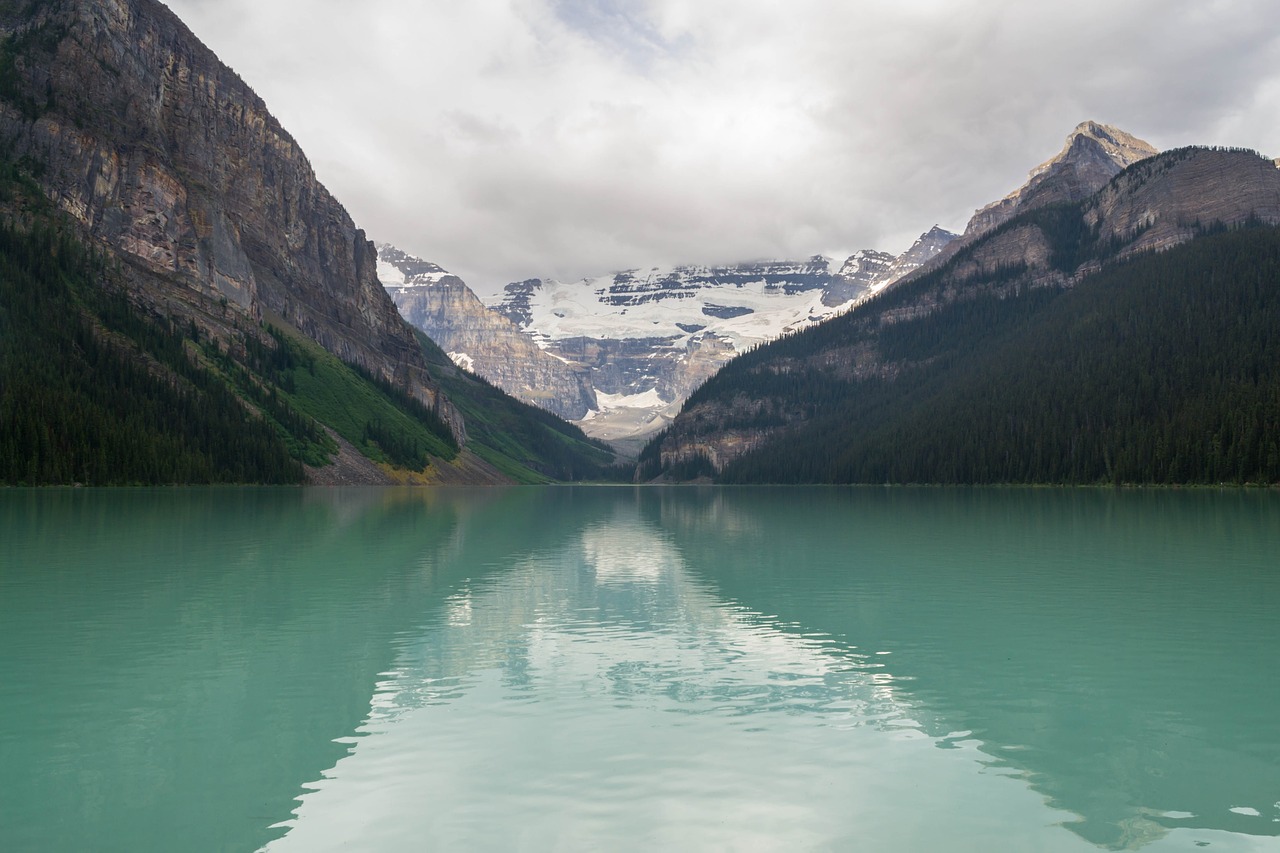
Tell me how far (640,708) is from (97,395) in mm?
164409

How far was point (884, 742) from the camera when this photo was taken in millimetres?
17703

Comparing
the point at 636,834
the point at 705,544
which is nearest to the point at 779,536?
the point at 705,544

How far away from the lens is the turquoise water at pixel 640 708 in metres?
13.8

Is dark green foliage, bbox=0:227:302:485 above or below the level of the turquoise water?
above

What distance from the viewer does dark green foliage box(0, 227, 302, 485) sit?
441ft

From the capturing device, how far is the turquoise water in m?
13.8

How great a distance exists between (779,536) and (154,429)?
136355mm

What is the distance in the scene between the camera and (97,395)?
154000mm

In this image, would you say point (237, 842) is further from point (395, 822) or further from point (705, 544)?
point (705, 544)

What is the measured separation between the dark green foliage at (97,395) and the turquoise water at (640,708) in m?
109

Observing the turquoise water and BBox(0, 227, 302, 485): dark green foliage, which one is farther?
BBox(0, 227, 302, 485): dark green foliage

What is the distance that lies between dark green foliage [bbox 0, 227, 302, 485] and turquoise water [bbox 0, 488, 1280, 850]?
10932 centimetres

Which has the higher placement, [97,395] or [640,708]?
[97,395]

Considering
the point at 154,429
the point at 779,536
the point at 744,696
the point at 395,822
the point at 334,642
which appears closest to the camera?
Answer: the point at 395,822
